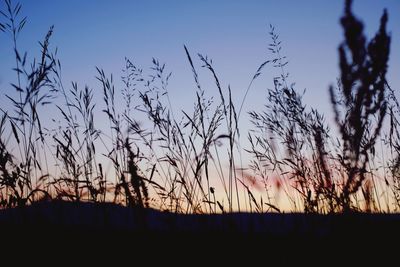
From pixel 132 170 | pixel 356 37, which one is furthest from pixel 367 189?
pixel 132 170

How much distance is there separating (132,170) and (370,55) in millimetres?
1111

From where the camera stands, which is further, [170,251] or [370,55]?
[370,55]

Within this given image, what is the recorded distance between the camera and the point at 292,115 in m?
3.01

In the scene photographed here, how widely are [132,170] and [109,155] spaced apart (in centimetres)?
149

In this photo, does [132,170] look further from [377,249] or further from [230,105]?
[230,105]

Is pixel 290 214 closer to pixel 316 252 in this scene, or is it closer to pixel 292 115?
pixel 292 115

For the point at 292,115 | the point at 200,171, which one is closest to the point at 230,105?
the point at 200,171

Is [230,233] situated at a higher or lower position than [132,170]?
lower

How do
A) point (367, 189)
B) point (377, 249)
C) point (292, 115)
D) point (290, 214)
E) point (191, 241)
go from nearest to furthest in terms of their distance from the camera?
point (377, 249)
point (191, 241)
point (367, 189)
point (290, 214)
point (292, 115)

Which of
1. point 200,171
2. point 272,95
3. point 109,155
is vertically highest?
point 272,95

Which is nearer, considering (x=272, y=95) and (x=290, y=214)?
(x=290, y=214)

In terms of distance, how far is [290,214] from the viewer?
2.54 metres

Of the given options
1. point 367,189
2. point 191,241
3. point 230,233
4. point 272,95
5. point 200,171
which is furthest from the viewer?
point 272,95

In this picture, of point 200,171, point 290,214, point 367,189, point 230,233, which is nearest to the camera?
point 230,233
